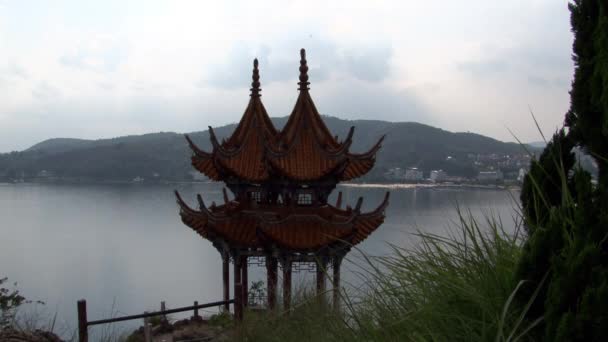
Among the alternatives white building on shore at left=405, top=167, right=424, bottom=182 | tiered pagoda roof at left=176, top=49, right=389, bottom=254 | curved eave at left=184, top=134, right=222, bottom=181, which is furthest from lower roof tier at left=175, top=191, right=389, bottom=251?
white building on shore at left=405, top=167, right=424, bottom=182

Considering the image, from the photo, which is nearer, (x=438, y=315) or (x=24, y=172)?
(x=438, y=315)

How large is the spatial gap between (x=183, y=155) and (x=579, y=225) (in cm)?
10621

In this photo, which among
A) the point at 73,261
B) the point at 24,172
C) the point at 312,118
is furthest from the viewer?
the point at 24,172

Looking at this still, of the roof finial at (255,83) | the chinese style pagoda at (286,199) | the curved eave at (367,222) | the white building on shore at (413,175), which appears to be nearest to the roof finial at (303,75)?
the chinese style pagoda at (286,199)

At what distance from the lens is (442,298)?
2125 mm

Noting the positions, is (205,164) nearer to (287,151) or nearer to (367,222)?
(287,151)

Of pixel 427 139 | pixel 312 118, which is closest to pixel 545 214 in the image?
pixel 312 118

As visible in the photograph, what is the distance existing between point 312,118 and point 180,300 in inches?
756

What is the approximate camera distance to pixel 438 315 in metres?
2.01

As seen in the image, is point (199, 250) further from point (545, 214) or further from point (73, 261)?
point (545, 214)

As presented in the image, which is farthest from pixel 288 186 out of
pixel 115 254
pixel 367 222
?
pixel 115 254

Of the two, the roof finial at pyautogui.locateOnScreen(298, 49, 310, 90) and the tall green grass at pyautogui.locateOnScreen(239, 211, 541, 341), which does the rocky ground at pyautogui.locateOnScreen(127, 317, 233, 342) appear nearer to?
the roof finial at pyautogui.locateOnScreen(298, 49, 310, 90)

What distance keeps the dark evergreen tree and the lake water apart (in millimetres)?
7595

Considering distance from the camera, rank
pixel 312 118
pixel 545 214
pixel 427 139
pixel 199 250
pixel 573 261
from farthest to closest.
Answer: pixel 427 139, pixel 199 250, pixel 312 118, pixel 545 214, pixel 573 261
